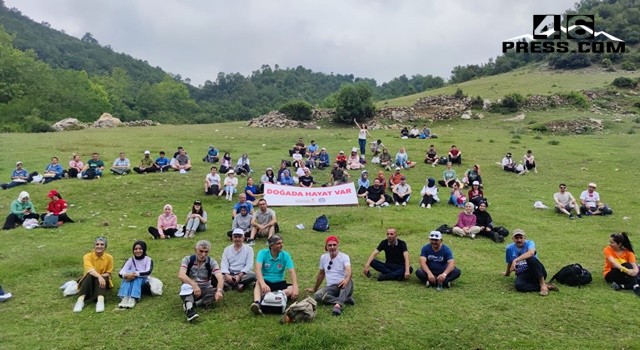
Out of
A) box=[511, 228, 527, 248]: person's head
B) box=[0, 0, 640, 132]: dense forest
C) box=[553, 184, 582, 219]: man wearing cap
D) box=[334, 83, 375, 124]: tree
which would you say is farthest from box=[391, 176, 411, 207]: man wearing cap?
box=[0, 0, 640, 132]: dense forest

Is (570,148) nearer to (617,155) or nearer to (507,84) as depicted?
(617,155)

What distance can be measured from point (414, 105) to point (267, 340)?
45.6m

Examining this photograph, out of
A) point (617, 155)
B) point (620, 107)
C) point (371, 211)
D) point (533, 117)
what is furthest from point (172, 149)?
point (620, 107)

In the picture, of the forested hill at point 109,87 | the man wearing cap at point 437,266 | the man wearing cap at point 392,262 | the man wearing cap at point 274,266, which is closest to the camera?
the man wearing cap at point 274,266

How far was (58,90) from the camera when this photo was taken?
216ft

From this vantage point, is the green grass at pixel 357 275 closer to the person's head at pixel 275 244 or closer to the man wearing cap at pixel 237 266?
the man wearing cap at pixel 237 266

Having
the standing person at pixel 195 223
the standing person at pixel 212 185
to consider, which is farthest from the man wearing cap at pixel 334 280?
the standing person at pixel 212 185

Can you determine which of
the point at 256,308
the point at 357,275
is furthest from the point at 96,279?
the point at 357,275

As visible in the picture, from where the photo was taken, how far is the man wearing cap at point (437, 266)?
30.9ft

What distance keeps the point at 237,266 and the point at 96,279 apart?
2591mm

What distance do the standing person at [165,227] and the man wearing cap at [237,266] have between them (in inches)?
194

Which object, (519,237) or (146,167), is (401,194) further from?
(146,167)

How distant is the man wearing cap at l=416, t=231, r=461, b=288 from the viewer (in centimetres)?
942

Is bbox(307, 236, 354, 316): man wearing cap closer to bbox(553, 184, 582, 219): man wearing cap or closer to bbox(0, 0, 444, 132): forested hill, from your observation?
bbox(553, 184, 582, 219): man wearing cap
